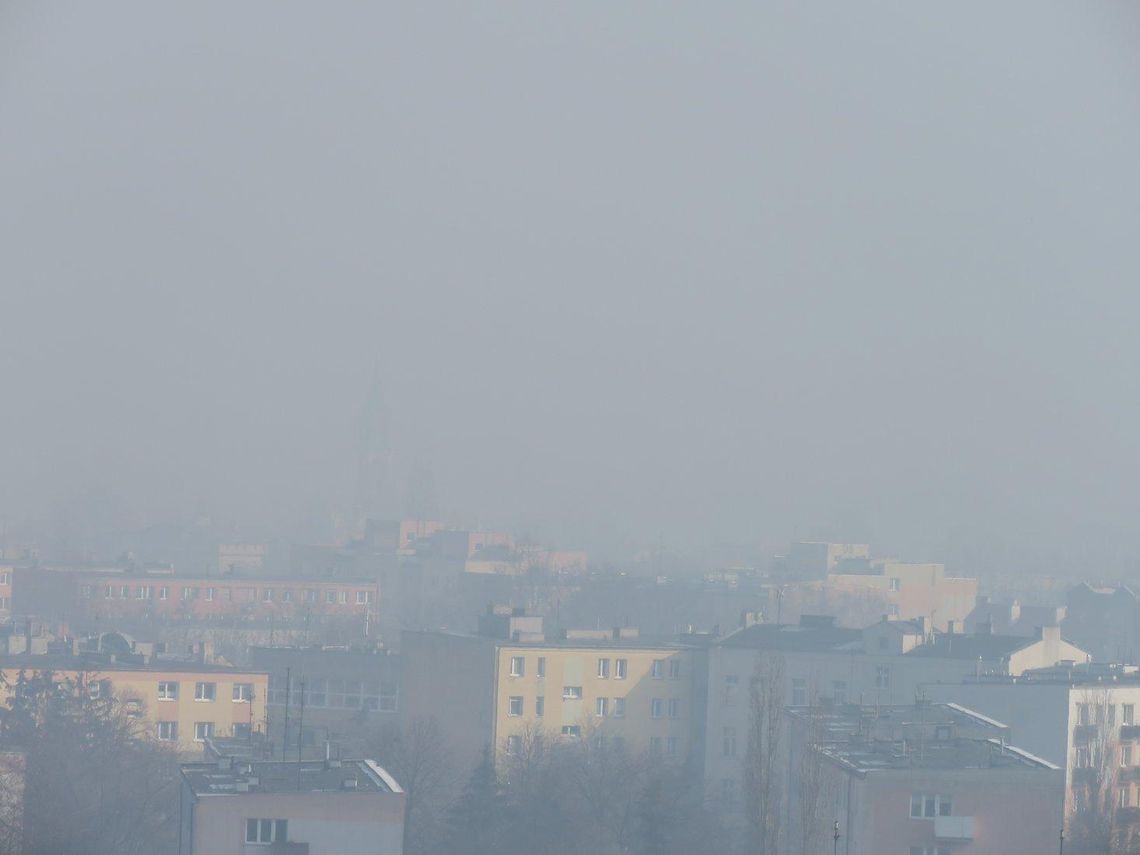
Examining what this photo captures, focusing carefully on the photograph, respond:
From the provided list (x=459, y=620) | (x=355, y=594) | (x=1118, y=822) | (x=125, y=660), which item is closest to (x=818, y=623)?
(x=1118, y=822)

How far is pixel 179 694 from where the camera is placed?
60.4ft

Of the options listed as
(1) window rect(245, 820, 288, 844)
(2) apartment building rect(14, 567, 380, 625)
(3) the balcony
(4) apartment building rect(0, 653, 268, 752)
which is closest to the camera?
(1) window rect(245, 820, 288, 844)

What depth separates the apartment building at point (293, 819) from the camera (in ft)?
36.4

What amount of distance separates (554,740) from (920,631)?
475 cm

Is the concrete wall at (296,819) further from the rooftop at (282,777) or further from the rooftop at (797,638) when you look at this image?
the rooftop at (797,638)

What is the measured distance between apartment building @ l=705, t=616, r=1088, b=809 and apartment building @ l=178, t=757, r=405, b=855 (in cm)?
736

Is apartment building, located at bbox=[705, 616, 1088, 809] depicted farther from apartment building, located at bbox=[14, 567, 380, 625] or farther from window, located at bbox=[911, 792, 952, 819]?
apartment building, located at bbox=[14, 567, 380, 625]

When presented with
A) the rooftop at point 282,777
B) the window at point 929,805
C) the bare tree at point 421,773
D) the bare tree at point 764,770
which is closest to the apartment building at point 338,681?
the bare tree at point 421,773

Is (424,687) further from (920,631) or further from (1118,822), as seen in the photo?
(1118,822)

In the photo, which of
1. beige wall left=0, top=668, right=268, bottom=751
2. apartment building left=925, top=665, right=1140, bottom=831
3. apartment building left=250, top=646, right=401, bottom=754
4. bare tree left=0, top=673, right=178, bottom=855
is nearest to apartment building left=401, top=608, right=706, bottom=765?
apartment building left=250, top=646, right=401, bottom=754

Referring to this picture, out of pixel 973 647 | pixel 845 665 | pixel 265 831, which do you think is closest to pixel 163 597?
pixel 845 665

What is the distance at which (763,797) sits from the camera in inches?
551

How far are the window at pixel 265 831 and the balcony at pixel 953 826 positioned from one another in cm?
437

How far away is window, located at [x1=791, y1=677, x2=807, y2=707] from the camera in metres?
19.3
